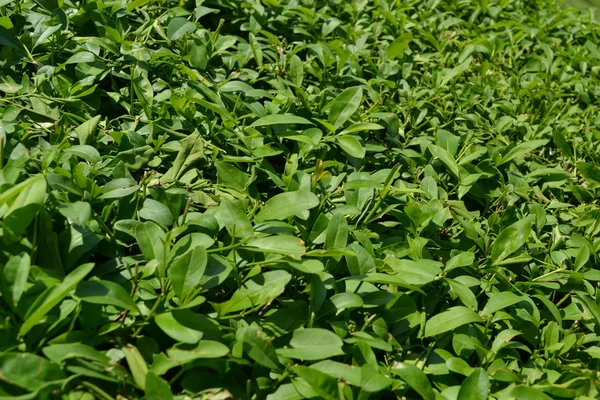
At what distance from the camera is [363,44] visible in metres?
2.49

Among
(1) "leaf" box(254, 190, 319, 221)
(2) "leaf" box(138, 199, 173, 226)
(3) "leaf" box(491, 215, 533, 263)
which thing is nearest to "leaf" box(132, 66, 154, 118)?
(2) "leaf" box(138, 199, 173, 226)

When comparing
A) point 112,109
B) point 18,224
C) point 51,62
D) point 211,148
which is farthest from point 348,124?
point 18,224

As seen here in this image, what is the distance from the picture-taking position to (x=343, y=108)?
1.97 m

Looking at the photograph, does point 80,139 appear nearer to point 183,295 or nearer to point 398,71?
point 183,295

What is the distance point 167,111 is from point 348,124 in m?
0.54

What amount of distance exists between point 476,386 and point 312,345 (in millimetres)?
A: 342

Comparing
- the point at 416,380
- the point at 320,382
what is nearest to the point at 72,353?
the point at 320,382

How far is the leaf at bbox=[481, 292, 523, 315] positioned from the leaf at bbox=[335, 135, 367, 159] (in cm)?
53

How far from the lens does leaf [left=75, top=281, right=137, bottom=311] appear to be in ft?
4.00

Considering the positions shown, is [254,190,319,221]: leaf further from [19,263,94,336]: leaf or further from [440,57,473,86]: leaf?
[440,57,473,86]: leaf

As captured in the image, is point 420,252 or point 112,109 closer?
point 420,252

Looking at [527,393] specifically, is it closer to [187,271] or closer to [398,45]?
[187,271]

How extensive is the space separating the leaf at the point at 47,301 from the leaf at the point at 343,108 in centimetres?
97

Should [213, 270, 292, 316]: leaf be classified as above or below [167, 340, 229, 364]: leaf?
above
